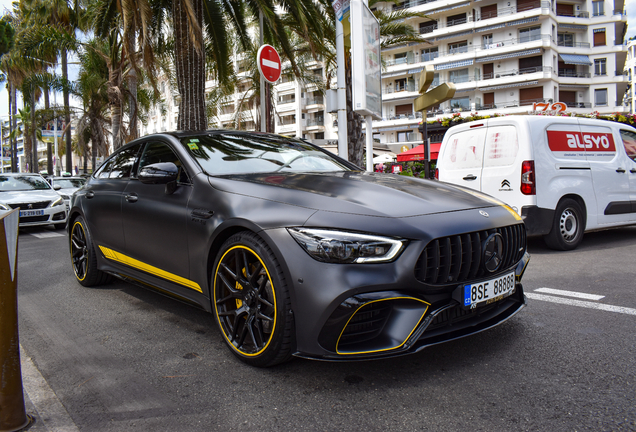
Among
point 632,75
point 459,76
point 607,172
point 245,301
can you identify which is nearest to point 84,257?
point 245,301

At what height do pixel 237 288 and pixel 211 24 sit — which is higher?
pixel 211 24

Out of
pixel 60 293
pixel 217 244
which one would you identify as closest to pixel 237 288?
pixel 217 244

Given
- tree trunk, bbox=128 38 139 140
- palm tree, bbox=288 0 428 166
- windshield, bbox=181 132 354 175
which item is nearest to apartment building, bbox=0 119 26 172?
tree trunk, bbox=128 38 139 140

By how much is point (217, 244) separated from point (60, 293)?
2.65 metres

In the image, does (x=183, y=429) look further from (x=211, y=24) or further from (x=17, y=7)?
(x=17, y=7)

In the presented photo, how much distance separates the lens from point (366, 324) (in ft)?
7.57

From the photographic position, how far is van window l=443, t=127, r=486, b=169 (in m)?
6.86

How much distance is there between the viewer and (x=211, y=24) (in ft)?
40.7

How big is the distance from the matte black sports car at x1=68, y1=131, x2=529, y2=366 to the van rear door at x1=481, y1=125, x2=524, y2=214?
3513 mm

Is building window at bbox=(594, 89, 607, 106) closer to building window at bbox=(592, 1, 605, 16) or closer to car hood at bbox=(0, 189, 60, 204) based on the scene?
building window at bbox=(592, 1, 605, 16)

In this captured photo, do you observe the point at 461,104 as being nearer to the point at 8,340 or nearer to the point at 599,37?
the point at 599,37

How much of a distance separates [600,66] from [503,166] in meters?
49.9

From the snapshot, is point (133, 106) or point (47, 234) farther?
point (133, 106)

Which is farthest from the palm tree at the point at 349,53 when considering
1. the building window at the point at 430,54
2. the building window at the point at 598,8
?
the building window at the point at 598,8
